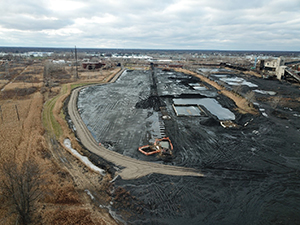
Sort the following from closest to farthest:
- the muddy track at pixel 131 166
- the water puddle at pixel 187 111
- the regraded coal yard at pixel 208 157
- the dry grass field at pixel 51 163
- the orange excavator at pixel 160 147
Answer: the dry grass field at pixel 51 163 < the regraded coal yard at pixel 208 157 < the muddy track at pixel 131 166 < the orange excavator at pixel 160 147 < the water puddle at pixel 187 111

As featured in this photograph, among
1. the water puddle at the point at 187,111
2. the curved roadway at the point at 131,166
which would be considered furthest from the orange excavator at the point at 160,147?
the water puddle at the point at 187,111

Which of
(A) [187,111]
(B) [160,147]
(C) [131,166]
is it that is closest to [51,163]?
(C) [131,166]

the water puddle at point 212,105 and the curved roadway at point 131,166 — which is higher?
the water puddle at point 212,105

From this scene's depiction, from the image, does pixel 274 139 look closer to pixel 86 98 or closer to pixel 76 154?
pixel 76 154

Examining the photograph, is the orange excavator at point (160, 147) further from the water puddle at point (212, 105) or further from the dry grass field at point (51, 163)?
the water puddle at point (212, 105)

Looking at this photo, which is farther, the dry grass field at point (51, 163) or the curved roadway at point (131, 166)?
the curved roadway at point (131, 166)

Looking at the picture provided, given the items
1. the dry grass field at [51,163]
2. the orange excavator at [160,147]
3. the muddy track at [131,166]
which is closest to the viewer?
the dry grass field at [51,163]

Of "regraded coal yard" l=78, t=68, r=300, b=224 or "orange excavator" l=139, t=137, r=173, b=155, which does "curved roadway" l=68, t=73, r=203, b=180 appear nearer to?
"regraded coal yard" l=78, t=68, r=300, b=224
